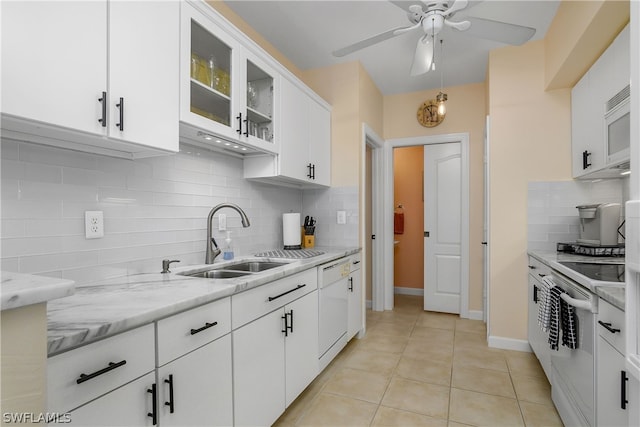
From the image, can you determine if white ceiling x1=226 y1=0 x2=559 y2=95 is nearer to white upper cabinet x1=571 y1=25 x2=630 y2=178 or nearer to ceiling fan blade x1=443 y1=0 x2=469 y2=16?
ceiling fan blade x1=443 y1=0 x2=469 y2=16

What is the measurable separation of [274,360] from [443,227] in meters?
2.96

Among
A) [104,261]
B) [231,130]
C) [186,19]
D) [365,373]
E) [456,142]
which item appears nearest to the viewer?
[104,261]

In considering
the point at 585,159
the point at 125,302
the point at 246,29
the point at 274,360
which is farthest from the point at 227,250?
the point at 585,159

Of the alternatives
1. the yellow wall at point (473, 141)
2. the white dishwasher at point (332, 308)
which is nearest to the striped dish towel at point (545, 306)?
the white dishwasher at point (332, 308)

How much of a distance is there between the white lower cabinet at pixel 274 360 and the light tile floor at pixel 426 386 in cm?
23

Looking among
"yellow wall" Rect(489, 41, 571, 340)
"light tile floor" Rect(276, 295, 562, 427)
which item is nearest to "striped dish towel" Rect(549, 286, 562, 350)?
"light tile floor" Rect(276, 295, 562, 427)

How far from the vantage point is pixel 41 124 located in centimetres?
104

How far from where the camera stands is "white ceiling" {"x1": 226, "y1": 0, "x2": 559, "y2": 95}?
7.79 ft

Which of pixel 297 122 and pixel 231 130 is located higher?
pixel 297 122

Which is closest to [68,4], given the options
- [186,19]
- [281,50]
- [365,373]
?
[186,19]

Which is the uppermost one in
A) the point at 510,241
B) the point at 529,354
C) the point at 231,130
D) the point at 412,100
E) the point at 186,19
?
the point at 412,100

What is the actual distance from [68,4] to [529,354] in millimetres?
3763

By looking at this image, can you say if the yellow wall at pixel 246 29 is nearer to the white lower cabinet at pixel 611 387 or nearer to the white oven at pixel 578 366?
the white oven at pixel 578 366

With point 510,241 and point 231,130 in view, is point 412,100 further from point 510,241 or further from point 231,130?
point 231,130
